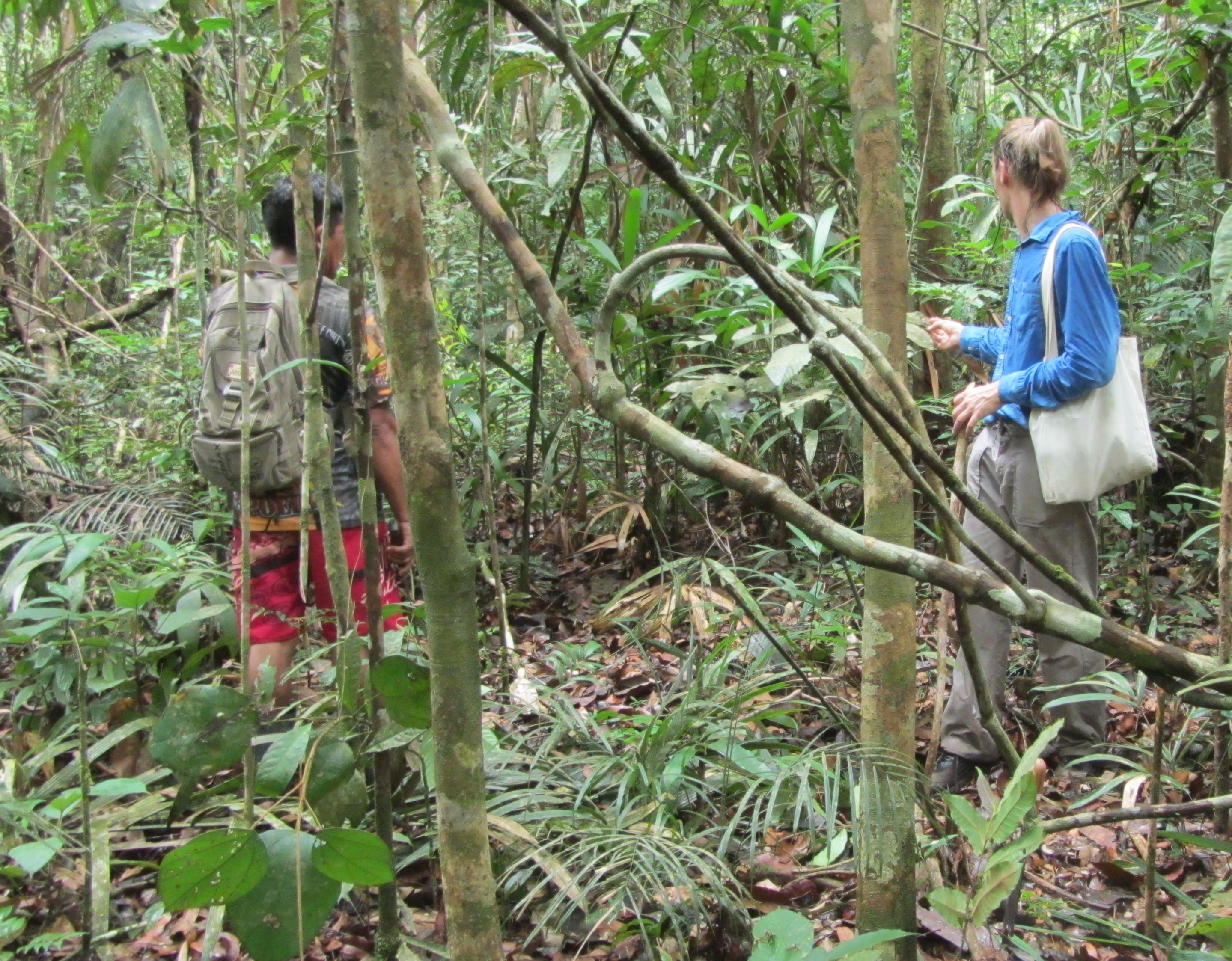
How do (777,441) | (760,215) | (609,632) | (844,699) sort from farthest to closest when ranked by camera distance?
1. (777,441)
2. (609,632)
3. (760,215)
4. (844,699)

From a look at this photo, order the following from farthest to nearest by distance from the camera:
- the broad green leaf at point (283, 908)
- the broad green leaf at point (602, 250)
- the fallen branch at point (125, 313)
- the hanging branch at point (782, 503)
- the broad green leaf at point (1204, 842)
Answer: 1. the fallen branch at point (125, 313)
2. the broad green leaf at point (602, 250)
3. the broad green leaf at point (1204, 842)
4. the broad green leaf at point (283, 908)
5. the hanging branch at point (782, 503)

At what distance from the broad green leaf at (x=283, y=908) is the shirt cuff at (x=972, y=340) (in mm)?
2368

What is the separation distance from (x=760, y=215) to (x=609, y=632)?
172cm

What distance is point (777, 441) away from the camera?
422 cm

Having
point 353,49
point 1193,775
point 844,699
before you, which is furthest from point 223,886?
point 1193,775

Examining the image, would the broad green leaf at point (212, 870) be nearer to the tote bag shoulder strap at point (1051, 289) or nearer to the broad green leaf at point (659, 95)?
the tote bag shoulder strap at point (1051, 289)

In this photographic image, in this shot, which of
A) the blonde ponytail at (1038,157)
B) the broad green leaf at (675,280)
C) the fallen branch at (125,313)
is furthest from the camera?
the fallen branch at (125,313)

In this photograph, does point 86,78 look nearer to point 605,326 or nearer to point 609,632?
point 605,326

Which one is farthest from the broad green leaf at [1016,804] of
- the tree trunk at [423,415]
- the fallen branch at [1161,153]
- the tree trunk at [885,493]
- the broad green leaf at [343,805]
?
the fallen branch at [1161,153]

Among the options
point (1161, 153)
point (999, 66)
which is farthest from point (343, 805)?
point (999, 66)

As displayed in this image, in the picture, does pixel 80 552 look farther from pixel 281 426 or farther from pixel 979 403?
pixel 979 403

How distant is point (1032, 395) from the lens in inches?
105

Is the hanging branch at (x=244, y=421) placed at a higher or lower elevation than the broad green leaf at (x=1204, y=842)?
higher

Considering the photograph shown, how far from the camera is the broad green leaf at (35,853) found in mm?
1735
